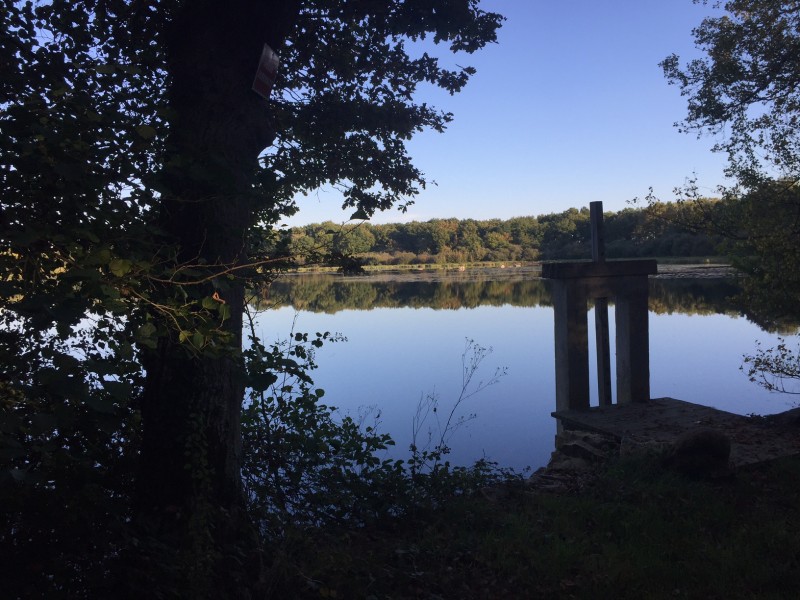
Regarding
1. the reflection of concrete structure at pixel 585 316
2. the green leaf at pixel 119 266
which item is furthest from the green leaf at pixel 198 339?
the reflection of concrete structure at pixel 585 316

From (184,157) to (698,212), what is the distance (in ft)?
22.8

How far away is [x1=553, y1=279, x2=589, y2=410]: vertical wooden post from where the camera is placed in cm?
750

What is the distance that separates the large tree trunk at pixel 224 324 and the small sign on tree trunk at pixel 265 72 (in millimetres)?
66

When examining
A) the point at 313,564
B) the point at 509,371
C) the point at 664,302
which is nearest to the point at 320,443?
the point at 313,564

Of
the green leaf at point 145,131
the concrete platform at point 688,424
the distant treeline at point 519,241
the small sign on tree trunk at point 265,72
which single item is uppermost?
the distant treeline at point 519,241

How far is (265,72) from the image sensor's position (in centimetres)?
358

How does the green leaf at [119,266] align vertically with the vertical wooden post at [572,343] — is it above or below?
above

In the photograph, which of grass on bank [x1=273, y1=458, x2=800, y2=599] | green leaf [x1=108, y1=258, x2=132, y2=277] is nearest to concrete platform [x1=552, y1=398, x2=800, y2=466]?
grass on bank [x1=273, y1=458, x2=800, y2=599]

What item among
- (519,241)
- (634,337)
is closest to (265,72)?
(634,337)

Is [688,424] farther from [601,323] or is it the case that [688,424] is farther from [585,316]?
[601,323]

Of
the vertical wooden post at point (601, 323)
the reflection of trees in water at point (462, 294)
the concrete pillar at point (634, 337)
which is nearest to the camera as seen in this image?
the concrete pillar at point (634, 337)

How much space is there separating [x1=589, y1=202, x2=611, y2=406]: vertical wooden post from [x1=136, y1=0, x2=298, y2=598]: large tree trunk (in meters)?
5.21

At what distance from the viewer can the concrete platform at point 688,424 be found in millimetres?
5578

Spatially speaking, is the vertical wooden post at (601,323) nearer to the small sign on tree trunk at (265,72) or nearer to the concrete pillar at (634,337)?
the concrete pillar at (634,337)
